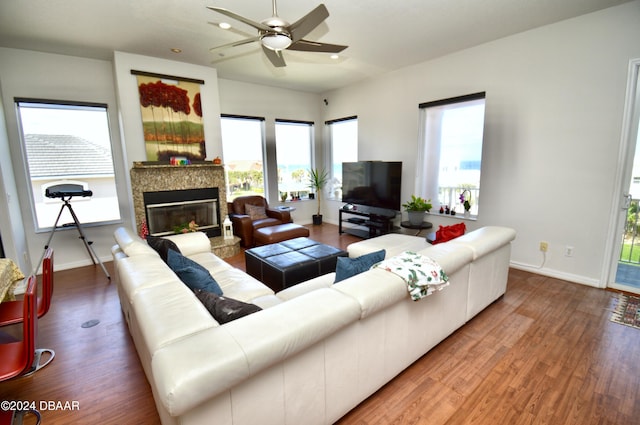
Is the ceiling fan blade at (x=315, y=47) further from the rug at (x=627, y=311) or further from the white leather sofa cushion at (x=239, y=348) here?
the rug at (x=627, y=311)

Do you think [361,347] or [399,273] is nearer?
[361,347]

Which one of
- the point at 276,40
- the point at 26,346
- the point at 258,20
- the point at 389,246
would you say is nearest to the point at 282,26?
the point at 276,40

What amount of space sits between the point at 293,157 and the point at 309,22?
14.2 ft

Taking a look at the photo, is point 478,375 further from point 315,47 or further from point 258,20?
point 258,20

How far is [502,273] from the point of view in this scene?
9.09 feet

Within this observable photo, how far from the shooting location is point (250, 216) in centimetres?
505

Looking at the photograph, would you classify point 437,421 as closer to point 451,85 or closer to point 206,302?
point 206,302

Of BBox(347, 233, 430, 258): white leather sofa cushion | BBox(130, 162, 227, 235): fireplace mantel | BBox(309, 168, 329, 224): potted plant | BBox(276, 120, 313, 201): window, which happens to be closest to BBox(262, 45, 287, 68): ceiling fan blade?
BBox(347, 233, 430, 258): white leather sofa cushion

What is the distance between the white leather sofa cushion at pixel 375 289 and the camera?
1.42 metres

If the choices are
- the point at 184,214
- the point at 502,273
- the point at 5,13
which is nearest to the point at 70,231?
the point at 184,214

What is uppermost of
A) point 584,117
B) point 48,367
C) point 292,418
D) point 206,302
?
point 584,117

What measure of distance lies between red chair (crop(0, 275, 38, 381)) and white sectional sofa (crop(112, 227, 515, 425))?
15.7 inches

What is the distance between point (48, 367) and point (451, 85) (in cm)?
528

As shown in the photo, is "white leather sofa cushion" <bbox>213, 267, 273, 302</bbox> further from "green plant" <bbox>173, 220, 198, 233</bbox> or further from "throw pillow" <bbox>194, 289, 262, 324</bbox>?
"green plant" <bbox>173, 220, 198, 233</bbox>
